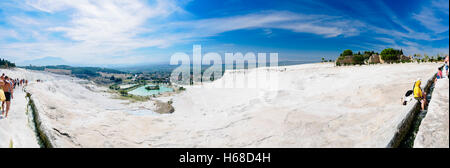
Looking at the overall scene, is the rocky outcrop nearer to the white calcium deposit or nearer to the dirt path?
the white calcium deposit

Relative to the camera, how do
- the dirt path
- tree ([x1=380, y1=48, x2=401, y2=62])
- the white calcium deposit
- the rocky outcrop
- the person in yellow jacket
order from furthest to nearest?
1. tree ([x1=380, y1=48, x2=401, y2=62])
2. the person in yellow jacket
3. the white calcium deposit
4. the dirt path
5. the rocky outcrop

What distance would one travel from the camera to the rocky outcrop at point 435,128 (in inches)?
123

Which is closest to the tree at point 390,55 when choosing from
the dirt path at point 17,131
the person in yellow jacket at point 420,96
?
the person in yellow jacket at point 420,96

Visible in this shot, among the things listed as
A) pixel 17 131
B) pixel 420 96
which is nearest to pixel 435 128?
pixel 420 96

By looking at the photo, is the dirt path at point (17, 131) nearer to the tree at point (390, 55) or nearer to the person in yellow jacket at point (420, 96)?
the person in yellow jacket at point (420, 96)

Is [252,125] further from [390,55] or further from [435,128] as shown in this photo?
[390,55]

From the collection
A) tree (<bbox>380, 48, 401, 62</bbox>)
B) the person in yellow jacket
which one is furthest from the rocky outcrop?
tree (<bbox>380, 48, 401, 62</bbox>)

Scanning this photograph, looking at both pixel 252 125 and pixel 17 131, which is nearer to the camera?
pixel 17 131

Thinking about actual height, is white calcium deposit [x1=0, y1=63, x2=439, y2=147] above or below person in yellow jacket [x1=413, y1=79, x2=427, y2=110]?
below

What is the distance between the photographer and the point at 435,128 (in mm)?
3469

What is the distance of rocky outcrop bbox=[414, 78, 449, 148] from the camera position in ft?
10.3

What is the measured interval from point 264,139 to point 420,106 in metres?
4.05
